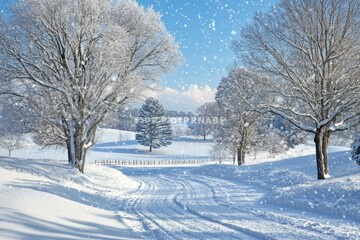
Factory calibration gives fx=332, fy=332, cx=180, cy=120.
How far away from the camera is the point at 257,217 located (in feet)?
30.9

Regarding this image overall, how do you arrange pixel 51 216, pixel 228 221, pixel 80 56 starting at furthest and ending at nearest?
pixel 80 56 < pixel 228 221 < pixel 51 216

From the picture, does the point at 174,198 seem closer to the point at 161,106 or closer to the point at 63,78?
the point at 63,78

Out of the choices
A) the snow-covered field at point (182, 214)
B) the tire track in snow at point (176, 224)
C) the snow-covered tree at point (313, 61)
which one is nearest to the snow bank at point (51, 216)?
the snow-covered field at point (182, 214)

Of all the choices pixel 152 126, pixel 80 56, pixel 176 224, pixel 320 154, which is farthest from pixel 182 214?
pixel 152 126

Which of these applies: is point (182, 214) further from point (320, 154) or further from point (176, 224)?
point (320, 154)

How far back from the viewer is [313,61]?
15.8m

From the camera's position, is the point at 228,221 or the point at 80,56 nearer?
the point at 228,221

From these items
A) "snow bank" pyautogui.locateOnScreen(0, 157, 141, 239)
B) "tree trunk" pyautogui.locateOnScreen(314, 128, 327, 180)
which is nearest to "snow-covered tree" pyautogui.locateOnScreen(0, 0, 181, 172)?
"snow bank" pyautogui.locateOnScreen(0, 157, 141, 239)

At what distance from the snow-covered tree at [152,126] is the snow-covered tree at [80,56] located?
5363cm

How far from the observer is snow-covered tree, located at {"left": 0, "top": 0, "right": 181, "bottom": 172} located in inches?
640

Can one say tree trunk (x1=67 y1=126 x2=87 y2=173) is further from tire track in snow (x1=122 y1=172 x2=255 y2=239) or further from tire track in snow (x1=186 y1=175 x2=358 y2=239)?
tire track in snow (x1=186 y1=175 x2=358 y2=239)

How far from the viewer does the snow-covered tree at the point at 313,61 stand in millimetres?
15203

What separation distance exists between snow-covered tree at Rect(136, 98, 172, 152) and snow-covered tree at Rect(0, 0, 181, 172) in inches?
2112

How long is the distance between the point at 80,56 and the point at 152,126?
2212 inches
